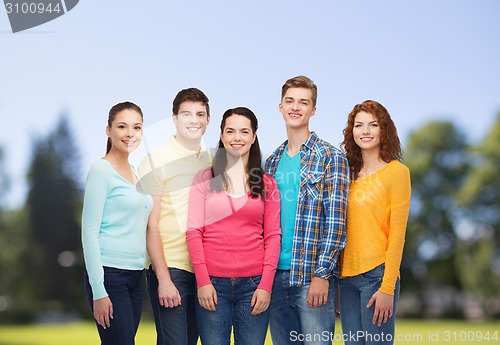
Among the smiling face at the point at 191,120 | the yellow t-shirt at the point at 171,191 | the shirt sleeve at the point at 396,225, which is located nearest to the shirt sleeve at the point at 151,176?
the yellow t-shirt at the point at 171,191

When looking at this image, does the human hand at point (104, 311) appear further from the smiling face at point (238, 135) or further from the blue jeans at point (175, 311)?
the smiling face at point (238, 135)

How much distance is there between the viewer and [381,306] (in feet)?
10.7

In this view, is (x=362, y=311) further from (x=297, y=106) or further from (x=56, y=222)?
(x=56, y=222)

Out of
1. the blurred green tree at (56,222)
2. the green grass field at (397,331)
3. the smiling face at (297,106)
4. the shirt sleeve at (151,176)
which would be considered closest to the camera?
the shirt sleeve at (151,176)

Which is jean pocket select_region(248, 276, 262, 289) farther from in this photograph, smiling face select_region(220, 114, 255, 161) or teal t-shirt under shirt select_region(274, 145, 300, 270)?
smiling face select_region(220, 114, 255, 161)

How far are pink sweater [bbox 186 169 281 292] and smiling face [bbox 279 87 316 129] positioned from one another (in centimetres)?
50

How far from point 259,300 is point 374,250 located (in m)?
0.66

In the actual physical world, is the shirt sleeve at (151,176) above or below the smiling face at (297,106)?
below

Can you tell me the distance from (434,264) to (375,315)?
22413 mm

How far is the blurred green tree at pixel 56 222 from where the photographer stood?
88.9 feet

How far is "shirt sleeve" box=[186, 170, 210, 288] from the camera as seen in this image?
3.11 m

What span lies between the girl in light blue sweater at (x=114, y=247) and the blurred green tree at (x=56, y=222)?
81.2 ft

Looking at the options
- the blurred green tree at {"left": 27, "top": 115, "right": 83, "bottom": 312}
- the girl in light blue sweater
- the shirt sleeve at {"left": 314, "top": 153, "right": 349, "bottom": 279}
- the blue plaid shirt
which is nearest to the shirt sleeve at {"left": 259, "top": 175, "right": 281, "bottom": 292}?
the blue plaid shirt

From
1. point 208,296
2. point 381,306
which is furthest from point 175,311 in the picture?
point 381,306
